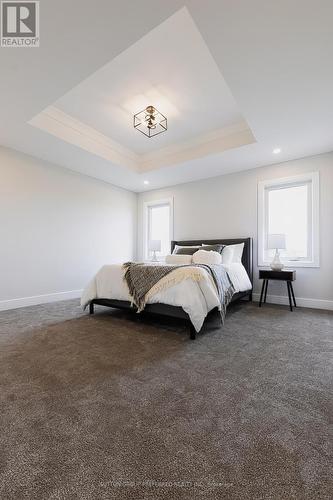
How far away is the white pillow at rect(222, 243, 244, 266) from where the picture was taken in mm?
4133

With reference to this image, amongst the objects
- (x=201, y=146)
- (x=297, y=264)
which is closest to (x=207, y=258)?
(x=297, y=264)

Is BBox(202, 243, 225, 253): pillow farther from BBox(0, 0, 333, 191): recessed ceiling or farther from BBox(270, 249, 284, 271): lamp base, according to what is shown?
BBox(0, 0, 333, 191): recessed ceiling

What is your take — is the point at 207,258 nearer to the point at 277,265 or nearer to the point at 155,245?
the point at 277,265

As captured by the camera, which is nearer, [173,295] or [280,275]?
[173,295]

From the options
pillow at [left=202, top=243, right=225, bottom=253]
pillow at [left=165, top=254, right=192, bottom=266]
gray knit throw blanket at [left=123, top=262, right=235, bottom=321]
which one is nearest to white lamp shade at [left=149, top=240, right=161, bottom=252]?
pillow at [left=165, top=254, right=192, bottom=266]

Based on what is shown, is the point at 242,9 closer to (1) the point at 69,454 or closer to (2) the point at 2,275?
(1) the point at 69,454

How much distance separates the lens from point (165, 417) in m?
1.25

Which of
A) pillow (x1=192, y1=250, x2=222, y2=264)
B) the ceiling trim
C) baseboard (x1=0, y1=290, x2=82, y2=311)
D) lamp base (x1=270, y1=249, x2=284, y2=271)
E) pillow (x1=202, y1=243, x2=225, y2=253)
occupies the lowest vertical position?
baseboard (x1=0, y1=290, x2=82, y2=311)

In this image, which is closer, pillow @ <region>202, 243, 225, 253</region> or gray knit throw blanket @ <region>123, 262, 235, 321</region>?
gray knit throw blanket @ <region>123, 262, 235, 321</region>

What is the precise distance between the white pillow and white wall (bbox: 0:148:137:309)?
267 cm

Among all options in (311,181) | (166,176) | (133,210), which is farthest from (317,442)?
(133,210)

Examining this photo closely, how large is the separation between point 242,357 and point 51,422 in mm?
1461

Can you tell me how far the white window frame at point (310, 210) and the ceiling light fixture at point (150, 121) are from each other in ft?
6.98

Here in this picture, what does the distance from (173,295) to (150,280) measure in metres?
0.41
